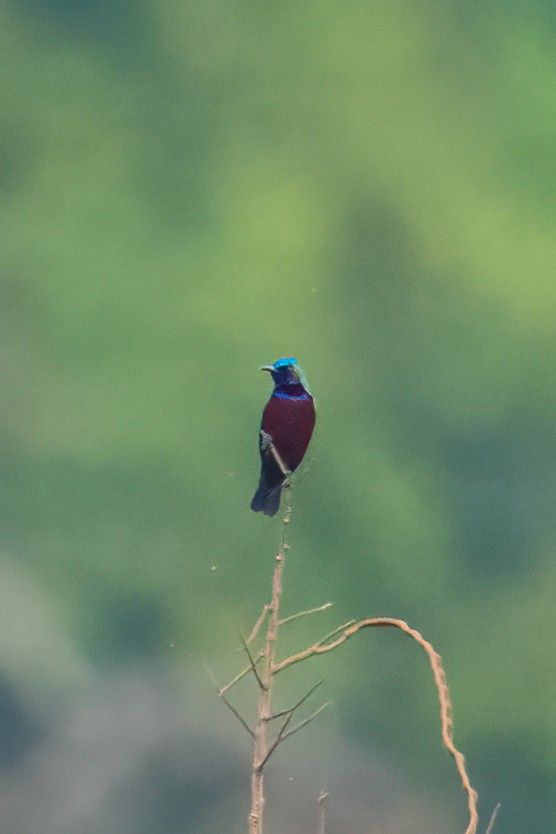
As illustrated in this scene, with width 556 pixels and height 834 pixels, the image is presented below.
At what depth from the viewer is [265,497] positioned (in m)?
2.04

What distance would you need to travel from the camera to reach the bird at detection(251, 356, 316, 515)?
6.66 feet

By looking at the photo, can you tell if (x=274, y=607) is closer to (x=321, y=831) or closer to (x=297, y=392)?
(x=321, y=831)

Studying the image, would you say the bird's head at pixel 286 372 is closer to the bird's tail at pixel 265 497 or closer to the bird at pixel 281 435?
the bird at pixel 281 435

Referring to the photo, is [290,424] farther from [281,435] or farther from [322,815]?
[322,815]

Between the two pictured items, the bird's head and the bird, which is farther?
the bird's head

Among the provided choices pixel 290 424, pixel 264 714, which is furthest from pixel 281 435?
pixel 264 714

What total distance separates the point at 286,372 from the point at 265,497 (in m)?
0.26

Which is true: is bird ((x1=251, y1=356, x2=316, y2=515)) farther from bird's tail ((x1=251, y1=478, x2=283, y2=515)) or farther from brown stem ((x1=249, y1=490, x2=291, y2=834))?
brown stem ((x1=249, y1=490, x2=291, y2=834))

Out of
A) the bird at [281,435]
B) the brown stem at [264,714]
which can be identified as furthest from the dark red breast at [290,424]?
the brown stem at [264,714]

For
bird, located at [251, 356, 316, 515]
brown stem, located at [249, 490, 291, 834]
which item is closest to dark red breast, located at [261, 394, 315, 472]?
bird, located at [251, 356, 316, 515]

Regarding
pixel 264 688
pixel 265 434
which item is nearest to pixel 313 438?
pixel 265 434

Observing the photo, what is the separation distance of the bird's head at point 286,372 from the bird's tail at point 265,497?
0.68ft

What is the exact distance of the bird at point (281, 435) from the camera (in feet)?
6.66

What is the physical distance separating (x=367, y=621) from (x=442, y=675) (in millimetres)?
101
